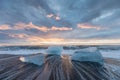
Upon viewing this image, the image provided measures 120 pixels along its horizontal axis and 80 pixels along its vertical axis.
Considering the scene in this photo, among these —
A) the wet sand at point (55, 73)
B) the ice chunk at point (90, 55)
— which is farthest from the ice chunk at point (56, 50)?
the wet sand at point (55, 73)

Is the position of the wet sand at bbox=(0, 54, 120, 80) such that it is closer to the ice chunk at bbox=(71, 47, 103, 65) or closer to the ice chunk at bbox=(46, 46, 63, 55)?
the ice chunk at bbox=(71, 47, 103, 65)

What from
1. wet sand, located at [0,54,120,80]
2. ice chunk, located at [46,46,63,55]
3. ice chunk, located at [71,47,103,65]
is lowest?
wet sand, located at [0,54,120,80]

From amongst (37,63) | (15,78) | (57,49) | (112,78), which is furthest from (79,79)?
(57,49)

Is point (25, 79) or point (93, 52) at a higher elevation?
point (93, 52)

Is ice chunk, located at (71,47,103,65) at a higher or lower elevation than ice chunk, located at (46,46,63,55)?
lower

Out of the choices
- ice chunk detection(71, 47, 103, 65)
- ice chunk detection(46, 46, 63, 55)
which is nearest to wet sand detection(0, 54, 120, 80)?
ice chunk detection(71, 47, 103, 65)

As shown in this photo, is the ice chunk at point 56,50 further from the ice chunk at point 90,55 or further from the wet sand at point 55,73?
the wet sand at point 55,73

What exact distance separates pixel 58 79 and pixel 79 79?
1.43m

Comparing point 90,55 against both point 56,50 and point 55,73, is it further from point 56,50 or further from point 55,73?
point 56,50

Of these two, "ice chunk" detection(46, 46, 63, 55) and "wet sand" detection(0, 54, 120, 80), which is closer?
"wet sand" detection(0, 54, 120, 80)

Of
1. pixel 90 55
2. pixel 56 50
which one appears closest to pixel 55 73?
pixel 90 55

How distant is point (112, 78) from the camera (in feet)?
38.7

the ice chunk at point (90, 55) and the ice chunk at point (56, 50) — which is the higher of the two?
the ice chunk at point (56, 50)

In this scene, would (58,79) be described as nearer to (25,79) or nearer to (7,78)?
(25,79)
